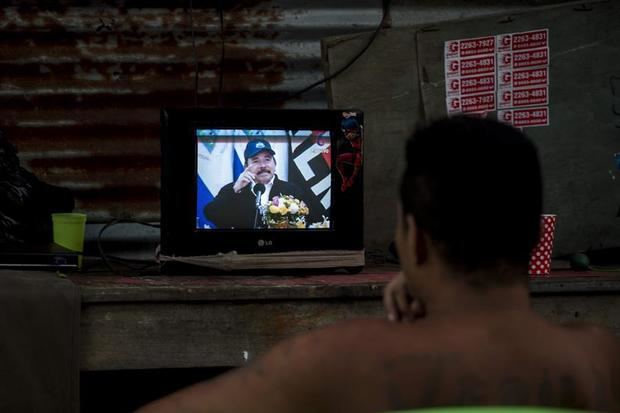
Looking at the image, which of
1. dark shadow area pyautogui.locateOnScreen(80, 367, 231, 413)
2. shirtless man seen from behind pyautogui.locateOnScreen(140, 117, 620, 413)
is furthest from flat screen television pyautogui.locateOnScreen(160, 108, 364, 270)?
shirtless man seen from behind pyautogui.locateOnScreen(140, 117, 620, 413)

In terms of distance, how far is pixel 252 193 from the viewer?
136 inches

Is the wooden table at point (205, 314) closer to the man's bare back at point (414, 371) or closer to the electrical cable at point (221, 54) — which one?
the electrical cable at point (221, 54)

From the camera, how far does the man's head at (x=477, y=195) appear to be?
4.72ft

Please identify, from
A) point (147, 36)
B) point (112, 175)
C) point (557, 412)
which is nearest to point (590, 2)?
point (147, 36)

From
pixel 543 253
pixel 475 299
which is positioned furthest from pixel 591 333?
pixel 543 253

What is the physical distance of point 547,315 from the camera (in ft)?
10.8

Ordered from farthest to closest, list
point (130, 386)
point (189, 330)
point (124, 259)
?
point (130, 386), point (124, 259), point (189, 330)

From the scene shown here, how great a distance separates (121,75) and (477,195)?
123 inches

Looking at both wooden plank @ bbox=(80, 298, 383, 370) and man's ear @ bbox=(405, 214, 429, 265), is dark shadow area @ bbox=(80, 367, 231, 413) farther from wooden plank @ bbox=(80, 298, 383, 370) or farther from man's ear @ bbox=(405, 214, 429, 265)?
man's ear @ bbox=(405, 214, 429, 265)

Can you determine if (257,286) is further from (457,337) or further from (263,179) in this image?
(457,337)

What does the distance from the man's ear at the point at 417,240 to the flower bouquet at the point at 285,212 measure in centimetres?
195

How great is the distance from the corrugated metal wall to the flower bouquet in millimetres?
1039

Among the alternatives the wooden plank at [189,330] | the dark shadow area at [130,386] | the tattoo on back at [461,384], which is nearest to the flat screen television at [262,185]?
the wooden plank at [189,330]

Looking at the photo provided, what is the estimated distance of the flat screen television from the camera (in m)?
3.40
